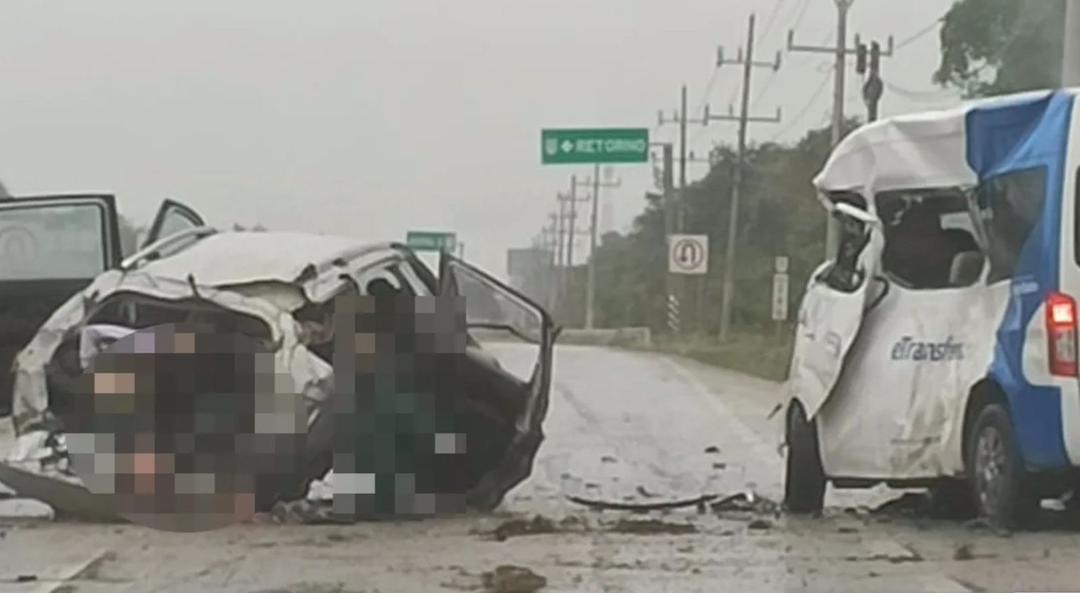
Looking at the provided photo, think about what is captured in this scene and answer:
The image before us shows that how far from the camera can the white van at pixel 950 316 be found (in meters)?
11.2

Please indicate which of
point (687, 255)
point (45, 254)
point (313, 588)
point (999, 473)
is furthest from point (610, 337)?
point (313, 588)

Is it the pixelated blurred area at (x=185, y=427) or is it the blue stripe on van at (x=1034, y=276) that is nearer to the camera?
the blue stripe on van at (x=1034, y=276)

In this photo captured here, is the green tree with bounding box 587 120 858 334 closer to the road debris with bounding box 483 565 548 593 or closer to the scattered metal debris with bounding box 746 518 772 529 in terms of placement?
the scattered metal debris with bounding box 746 518 772 529

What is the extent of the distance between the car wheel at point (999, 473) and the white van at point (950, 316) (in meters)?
0.01

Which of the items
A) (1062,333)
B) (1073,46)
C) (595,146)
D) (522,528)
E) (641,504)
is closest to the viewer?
(1062,333)

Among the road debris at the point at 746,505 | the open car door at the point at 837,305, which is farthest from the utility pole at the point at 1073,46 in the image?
the road debris at the point at 746,505

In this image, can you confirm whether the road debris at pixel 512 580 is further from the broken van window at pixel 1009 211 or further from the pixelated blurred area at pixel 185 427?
the broken van window at pixel 1009 211

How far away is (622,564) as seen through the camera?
1072 cm

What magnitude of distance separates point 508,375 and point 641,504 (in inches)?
53.9

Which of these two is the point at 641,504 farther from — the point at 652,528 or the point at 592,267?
the point at 592,267

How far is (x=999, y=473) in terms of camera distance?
38.1ft

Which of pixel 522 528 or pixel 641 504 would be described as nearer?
pixel 522 528

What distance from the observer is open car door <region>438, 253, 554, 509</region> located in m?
13.7

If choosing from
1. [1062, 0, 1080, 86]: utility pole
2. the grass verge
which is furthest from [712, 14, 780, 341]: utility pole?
[1062, 0, 1080, 86]: utility pole
